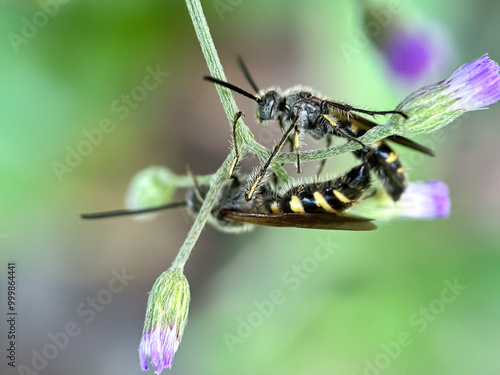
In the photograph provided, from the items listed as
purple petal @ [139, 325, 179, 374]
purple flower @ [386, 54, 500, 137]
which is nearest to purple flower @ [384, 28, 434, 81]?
purple flower @ [386, 54, 500, 137]

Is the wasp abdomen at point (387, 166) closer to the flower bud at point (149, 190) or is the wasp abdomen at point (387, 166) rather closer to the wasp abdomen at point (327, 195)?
the wasp abdomen at point (327, 195)

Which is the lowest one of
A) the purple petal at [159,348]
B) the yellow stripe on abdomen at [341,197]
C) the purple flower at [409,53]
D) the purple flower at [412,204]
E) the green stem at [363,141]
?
the purple petal at [159,348]

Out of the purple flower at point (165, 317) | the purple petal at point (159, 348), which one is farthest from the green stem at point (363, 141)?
the purple petal at point (159, 348)

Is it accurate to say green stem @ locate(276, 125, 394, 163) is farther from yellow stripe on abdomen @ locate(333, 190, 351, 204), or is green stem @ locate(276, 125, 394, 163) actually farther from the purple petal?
the purple petal

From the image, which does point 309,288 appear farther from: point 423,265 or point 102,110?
point 102,110

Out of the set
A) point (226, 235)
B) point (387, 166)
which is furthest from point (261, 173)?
point (226, 235)

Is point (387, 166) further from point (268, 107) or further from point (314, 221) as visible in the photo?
point (268, 107)
